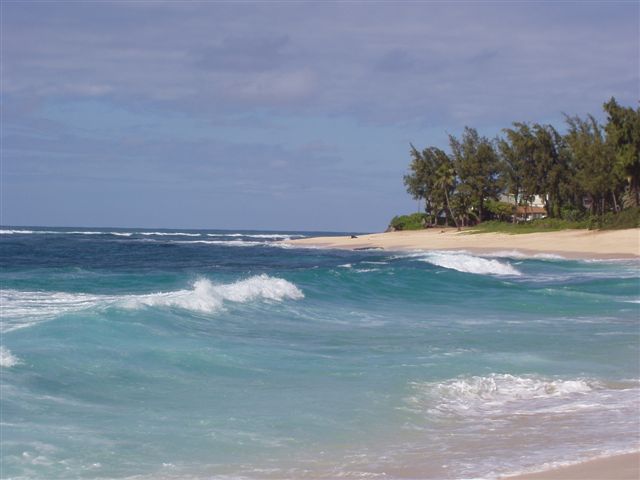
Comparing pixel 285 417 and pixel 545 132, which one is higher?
pixel 545 132

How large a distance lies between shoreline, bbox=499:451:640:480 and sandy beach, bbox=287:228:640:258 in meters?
39.5

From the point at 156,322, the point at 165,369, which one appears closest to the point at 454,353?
the point at 165,369

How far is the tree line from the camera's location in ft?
205

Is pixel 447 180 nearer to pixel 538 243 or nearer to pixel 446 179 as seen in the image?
pixel 446 179

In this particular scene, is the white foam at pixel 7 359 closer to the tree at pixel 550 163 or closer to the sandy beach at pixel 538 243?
the sandy beach at pixel 538 243

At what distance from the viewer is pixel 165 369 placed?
13.0 m

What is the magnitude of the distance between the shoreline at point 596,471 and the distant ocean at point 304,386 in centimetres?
22

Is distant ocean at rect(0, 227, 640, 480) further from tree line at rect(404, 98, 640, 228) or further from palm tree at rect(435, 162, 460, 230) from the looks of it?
palm tree at rect(435, 162, 460, 230)

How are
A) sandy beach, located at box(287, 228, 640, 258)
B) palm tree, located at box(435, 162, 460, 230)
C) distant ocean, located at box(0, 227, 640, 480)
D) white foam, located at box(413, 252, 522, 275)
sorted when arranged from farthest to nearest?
palm tree, located at box(435, 162, 460, 230) → sandy beach, located at box(287, 228, 640, 258) → white foam, located at box(413, 252, 522, 275) → distant ocean, located at box(0, 227, 640, 480)

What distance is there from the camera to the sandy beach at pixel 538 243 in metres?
49.2

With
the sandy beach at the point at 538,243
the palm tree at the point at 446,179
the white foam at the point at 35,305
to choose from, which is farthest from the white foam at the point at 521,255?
the palm tree at the point at 446,179

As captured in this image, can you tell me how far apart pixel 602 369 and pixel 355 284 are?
51.9 feet

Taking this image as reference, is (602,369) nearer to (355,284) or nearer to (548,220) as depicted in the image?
(355,284)

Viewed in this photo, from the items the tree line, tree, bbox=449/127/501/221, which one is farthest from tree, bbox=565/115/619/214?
tree, bbox=449/127/501/221
